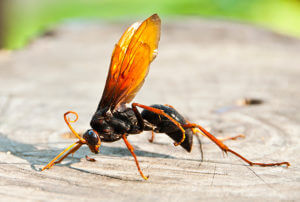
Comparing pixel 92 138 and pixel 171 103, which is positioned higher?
pixel 92 138


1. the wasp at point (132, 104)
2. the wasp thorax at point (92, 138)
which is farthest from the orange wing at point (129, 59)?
the wasp thorax at point (92, 138)

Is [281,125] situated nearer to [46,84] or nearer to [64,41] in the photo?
[46,84]

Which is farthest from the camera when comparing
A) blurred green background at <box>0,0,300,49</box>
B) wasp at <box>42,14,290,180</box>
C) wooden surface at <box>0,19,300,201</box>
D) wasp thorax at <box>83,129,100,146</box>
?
blurred green background at <box>0,0,300,49</box>

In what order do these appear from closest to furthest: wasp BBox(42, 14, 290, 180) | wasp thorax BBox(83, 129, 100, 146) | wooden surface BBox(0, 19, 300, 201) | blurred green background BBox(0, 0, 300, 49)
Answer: wooden surface BBox(0, 19, 300, 201) < wasp thorax BBox(83, 129, 100, 146) < wasp BBox(42, 14, 290, 180) < blurred green background BBox(0, 0, 300, 49)

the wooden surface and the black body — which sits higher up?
the black body

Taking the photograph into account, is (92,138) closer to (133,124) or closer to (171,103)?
(133,124)

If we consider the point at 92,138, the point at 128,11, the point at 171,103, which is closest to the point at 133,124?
the point at 92,138

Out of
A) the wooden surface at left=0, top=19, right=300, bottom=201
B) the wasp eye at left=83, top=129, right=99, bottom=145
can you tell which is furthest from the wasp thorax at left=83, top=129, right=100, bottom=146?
the wooden surface at left=0, top=19, right=300, bottom=201

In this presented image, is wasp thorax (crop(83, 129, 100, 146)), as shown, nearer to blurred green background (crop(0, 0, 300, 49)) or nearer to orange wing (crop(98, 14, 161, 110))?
orange wing (crop(98, 14, 161, 110))
